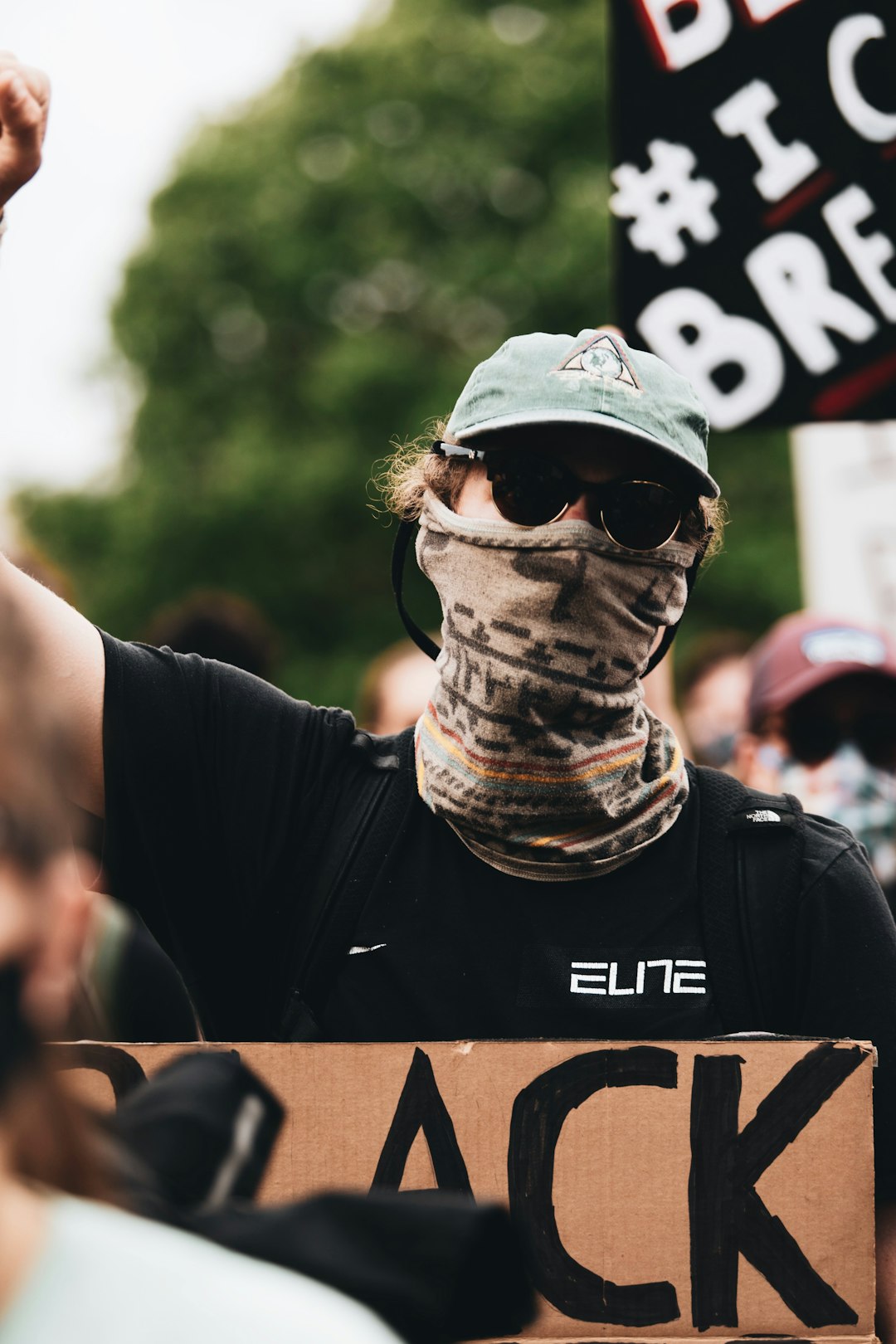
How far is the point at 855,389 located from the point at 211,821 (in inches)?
84.5

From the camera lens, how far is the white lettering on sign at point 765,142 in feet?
12.0

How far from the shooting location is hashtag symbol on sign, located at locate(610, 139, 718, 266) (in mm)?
3697

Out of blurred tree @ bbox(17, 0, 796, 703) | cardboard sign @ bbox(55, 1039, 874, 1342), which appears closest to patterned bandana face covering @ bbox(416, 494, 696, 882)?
cardboard sign @ bbox(55, 1039, 874, 1342)

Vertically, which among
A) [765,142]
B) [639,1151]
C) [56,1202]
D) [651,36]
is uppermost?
[651,36]

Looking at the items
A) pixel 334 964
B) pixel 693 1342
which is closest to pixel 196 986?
pixel 334 964

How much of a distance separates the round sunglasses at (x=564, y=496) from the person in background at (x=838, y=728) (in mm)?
1899

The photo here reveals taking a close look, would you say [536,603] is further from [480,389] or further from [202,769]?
[202,769]

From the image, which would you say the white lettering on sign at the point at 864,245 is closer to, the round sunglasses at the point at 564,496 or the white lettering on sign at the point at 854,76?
the white lettering on sign at the point at 854,76

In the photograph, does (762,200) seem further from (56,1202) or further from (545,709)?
(56,1202)

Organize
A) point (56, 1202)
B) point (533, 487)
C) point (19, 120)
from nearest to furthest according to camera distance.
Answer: point (56, 1202) → point (19, 120) → point (533, 487)

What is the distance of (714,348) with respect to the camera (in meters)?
3.69

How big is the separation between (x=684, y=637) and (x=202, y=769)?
1539 cm

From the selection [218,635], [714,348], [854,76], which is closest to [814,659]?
[714,348]

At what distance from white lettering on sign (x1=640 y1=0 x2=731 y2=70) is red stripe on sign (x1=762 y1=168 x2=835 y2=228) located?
0.39 metres
